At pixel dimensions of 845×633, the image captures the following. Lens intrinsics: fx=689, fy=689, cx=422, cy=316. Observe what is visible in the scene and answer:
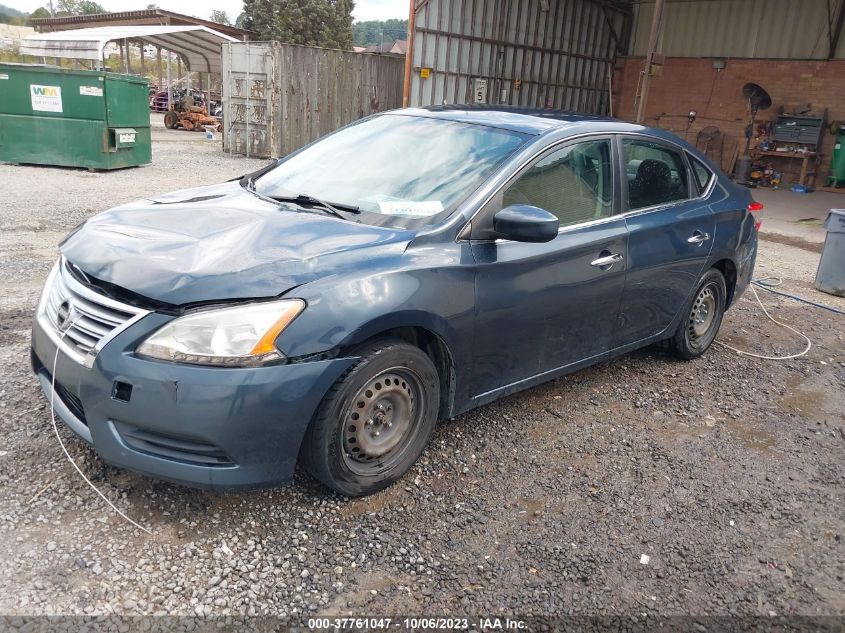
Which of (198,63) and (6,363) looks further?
(198,63)

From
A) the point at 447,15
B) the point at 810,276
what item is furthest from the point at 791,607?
the point at 447,15

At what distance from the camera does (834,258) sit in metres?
7.18

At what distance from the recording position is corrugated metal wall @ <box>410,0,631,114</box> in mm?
14695

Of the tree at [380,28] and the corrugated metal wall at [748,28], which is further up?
the tree at [380,28]

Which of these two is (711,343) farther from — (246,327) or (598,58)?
(598,58)

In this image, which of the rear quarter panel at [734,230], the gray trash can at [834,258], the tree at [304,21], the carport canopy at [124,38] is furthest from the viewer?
the tree at [304,21]

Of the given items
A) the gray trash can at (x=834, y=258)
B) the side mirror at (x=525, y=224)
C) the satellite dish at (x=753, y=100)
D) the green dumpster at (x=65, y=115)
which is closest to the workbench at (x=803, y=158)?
the satellite dish at (x=753, y=100)

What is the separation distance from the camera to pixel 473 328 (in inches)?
123

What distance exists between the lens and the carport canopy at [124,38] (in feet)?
65.9

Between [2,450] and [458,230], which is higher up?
[458,230]

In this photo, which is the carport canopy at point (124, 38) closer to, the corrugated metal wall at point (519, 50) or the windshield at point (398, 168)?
the corrugated metal wall at point (519, 50)

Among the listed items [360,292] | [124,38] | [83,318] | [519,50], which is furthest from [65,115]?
[360,292]

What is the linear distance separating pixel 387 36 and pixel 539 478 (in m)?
120

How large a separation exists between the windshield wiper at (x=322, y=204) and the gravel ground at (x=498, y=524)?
1239 millimetres
